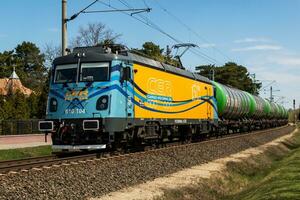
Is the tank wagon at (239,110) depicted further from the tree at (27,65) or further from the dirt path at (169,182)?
the tree at (27,65)

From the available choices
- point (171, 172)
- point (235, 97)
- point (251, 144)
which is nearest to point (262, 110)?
point (235, 97)

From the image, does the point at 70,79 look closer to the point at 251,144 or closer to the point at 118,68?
the point at 118,68

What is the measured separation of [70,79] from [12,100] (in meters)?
33.0

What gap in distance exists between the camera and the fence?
37062mm

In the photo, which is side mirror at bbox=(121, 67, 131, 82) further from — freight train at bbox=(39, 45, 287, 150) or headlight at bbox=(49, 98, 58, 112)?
headlight at bbox=(49, 98, 58, 112)

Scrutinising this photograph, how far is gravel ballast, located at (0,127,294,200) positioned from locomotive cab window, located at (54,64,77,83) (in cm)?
361

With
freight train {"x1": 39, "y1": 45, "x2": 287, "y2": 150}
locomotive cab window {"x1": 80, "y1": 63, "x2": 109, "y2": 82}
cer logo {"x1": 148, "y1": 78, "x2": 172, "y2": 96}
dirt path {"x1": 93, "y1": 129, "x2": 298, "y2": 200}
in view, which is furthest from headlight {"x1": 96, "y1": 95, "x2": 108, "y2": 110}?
cer logo {"x1": 148, "y1": 78, "x2": 172, "y2": 96}

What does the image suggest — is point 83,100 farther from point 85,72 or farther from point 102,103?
point 85,72

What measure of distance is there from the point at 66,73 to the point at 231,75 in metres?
86.7

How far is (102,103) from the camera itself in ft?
52.8

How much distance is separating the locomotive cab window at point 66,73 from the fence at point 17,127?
2135 cm

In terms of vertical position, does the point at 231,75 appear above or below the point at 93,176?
above

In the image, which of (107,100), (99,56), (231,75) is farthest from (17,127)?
(231,75)

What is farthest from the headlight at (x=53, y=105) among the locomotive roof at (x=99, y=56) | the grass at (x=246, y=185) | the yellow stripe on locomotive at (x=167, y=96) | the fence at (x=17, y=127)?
the fence at (x=17, y=127)
